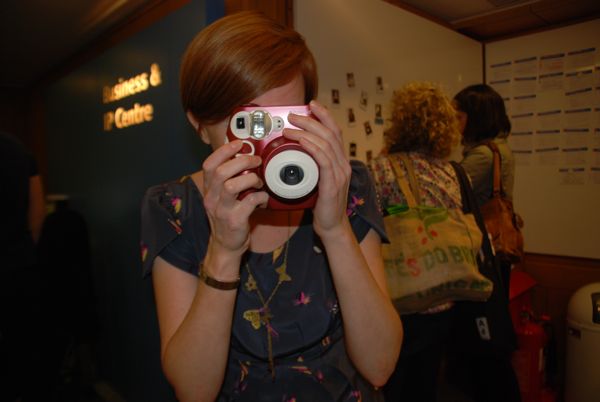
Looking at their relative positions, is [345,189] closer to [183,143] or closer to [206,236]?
[206,236]

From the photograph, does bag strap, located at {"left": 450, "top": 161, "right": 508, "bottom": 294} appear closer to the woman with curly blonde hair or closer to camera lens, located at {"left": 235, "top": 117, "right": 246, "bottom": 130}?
the woman with curly blonde hair

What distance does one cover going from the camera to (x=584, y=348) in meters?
1.92

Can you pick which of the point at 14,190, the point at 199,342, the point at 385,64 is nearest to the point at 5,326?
the point at 14,190

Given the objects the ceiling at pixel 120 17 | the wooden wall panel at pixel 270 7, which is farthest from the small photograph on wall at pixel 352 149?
the ceiling at pixel 120 17

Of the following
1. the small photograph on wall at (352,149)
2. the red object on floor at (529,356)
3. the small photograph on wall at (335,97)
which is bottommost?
the red object on floor at (529,356)

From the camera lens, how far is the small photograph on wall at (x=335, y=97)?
5.68 feet

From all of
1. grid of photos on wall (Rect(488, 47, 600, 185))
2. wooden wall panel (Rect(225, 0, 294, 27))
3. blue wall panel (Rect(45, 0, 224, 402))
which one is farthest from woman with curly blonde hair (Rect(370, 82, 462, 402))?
grid of photos on wall (Rect(488, 47, 600, 185))

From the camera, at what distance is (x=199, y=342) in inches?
24.0

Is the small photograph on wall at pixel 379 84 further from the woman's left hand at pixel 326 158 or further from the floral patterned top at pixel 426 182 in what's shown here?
the woman's left hand at pixel 326 158

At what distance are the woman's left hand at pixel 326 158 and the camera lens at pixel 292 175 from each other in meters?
0.03

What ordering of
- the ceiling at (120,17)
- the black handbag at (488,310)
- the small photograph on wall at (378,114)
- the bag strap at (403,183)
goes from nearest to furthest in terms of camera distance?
1. the bag strap at (403,183)
2. the black handbag at (488,310)
3. the small photograph on wall at (378,114)
4. the ceiling at (120,17)

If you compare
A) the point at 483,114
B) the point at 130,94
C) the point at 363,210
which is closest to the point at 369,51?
the point at 483,114

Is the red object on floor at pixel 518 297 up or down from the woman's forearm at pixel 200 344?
down

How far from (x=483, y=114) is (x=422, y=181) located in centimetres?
68
